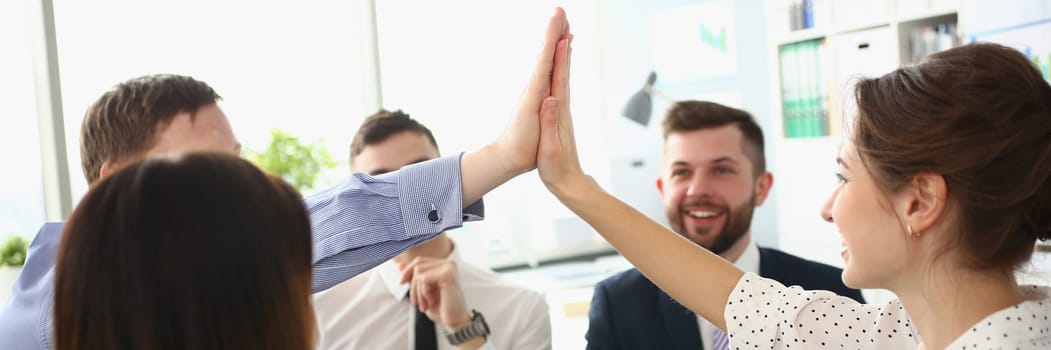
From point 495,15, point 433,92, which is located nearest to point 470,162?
point 433,92

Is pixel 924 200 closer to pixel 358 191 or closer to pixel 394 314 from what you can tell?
pixel 358 191

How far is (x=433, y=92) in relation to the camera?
18.9 ft

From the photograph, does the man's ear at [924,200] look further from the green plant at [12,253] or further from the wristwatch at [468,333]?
the green plant at [12,253]

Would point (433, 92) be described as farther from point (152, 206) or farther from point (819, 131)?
point (152, 206)

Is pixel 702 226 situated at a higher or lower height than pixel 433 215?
lower

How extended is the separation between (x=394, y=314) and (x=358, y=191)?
101 cm

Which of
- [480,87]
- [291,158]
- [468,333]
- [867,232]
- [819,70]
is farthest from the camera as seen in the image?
[480,87]

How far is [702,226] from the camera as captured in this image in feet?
8.63

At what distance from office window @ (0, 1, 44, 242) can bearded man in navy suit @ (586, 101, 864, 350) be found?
2362mm

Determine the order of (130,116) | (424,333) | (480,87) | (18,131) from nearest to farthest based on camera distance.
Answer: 1. (130,116)
2. (424,333)
3. (18,131)
4. (480,87)

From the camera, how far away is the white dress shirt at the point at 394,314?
253 cm

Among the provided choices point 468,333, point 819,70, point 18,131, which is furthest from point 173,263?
point 819,70

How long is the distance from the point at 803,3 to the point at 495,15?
2.22 metres

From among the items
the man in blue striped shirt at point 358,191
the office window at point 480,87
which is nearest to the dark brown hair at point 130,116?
the man in blue striped shirt at point 358,191
